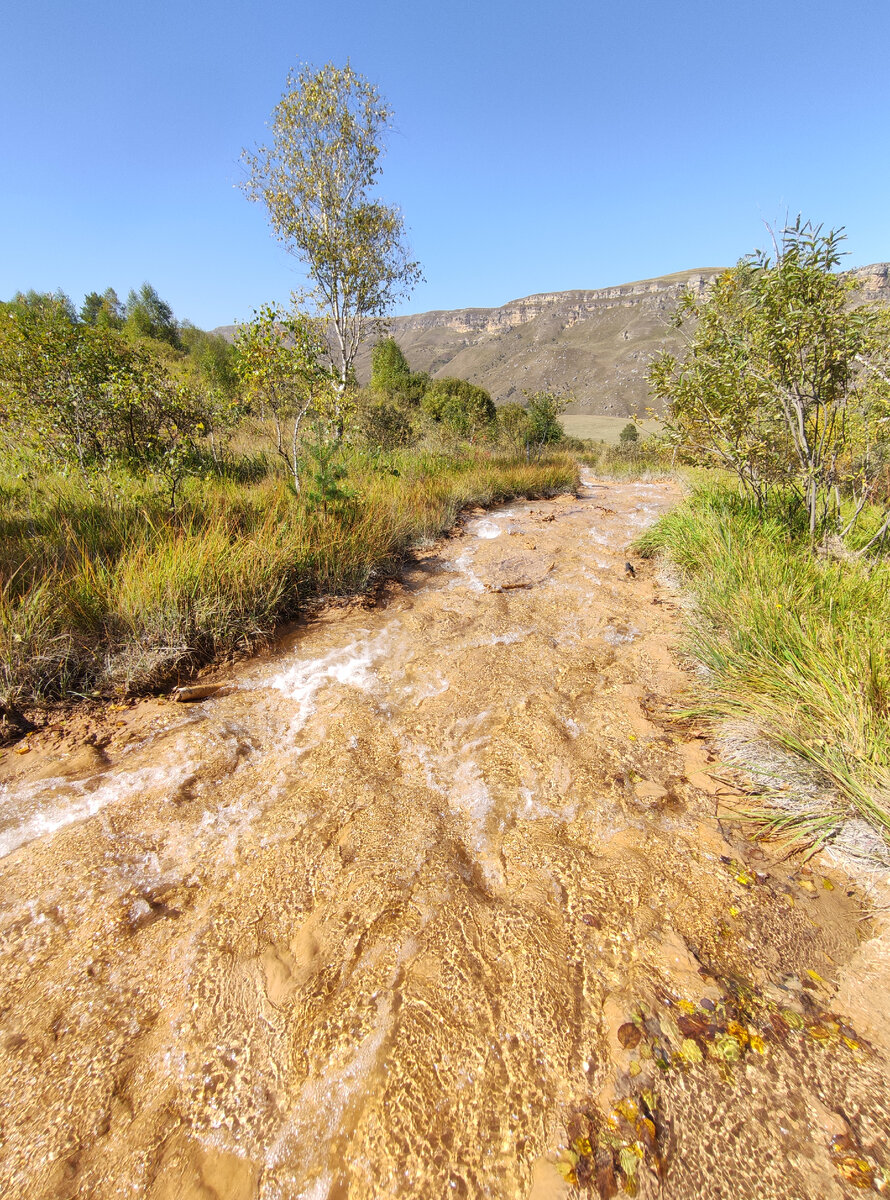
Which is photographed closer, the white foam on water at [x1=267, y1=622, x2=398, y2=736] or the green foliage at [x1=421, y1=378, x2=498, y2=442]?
the white foam on water at [x1=267, y1=622, x2=398, y2=736]

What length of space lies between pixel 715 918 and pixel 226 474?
5.98m

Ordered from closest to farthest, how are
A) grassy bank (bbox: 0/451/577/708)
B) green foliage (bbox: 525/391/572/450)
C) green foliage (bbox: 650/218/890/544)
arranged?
grassy bank (bbox: 0/451/577/708) < green foliage (bbox: 650/218/890/544) < green foliage (bbox: 525/391/572/450)

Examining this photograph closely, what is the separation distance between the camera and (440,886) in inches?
62.0

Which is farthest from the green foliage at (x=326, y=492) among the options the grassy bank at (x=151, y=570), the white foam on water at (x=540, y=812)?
the white foam on water at (x=540, y=812)

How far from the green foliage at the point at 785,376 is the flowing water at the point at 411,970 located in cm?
299

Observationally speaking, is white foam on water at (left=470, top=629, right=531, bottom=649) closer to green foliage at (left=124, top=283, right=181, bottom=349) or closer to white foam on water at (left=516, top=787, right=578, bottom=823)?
white foam on water at (left=516, top=787, right=578, bottom=823)

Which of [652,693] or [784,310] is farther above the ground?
[784,310]

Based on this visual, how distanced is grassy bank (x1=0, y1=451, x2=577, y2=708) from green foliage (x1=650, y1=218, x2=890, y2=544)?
3.10 metres

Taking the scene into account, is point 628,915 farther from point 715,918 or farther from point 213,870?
point 213,870

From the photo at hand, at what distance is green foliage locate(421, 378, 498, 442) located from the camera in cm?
1140

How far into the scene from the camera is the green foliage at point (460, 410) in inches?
449

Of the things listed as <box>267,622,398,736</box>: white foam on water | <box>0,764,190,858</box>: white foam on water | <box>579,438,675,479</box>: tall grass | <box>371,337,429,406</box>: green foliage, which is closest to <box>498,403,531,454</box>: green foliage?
<box>579,438,675,479</box>: tall grass

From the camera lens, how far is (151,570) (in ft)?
9.13

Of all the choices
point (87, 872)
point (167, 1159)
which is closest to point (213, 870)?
point (87, 872)
